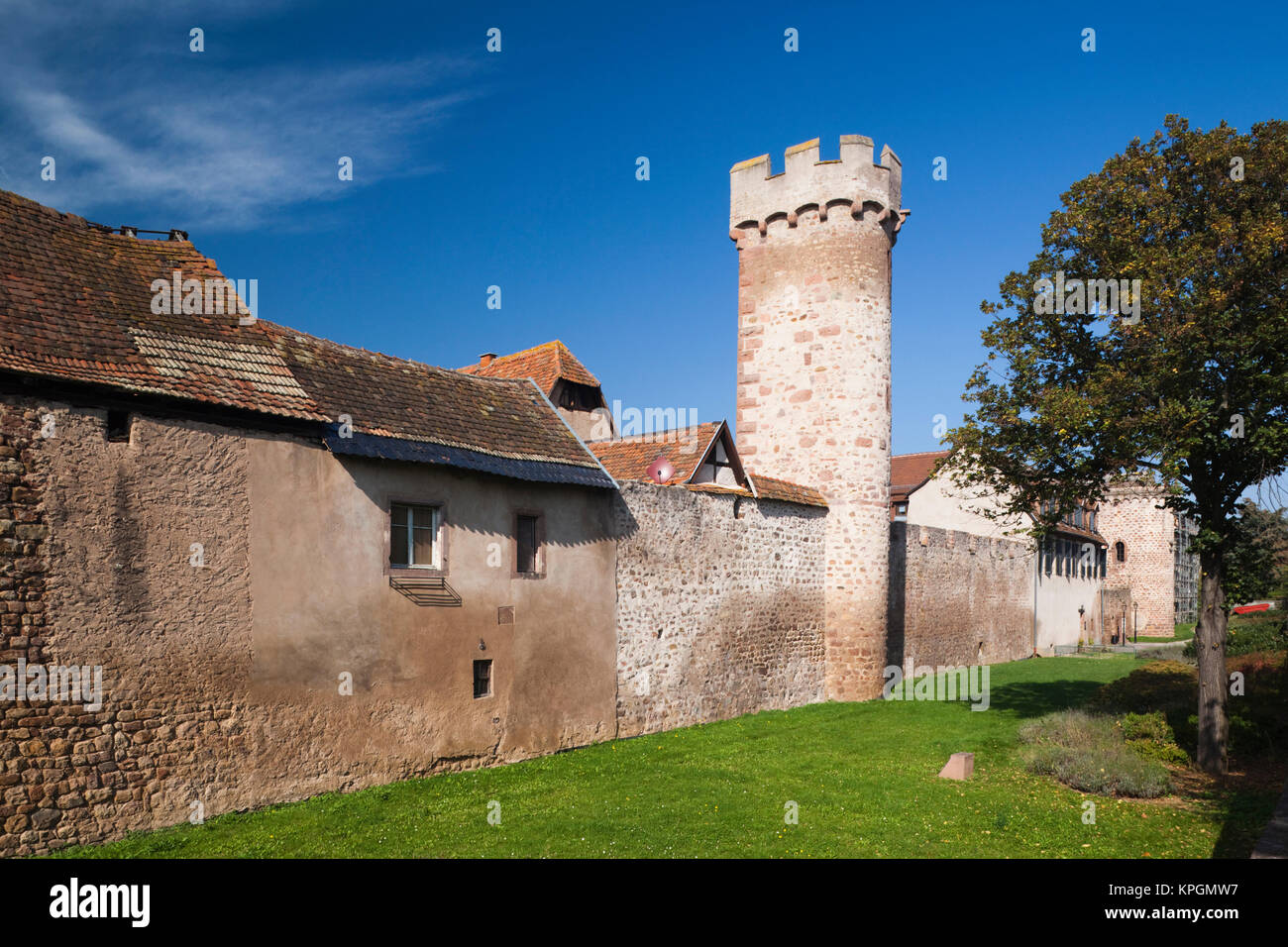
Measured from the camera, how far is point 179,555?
9.24 metres

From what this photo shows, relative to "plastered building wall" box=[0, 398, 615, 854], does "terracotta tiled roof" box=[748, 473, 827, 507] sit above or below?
above

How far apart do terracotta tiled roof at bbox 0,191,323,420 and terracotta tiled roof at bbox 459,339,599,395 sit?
38.5 ft

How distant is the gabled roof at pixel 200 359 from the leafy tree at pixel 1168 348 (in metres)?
6.89

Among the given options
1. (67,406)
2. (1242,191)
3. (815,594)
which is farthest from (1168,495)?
(67,406)

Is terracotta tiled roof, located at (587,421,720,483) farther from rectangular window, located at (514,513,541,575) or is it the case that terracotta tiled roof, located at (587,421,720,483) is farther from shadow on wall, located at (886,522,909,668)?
shadow on wall, located at (886,522,909,668)

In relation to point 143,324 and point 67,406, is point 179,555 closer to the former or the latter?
point 67,406

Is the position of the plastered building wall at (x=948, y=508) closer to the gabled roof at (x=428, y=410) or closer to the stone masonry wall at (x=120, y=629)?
the gabled roof at (x=428, y=410)

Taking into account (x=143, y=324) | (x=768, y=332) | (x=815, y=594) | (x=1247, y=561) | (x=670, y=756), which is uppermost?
(x=768, y=332)

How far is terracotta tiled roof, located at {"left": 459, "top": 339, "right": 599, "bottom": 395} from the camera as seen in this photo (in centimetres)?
2273

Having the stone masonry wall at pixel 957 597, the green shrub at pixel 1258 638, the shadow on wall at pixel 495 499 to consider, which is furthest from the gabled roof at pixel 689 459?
the green shrub at pixel 1258 638

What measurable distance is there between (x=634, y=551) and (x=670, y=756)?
11.3ft

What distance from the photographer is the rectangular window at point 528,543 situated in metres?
13.0

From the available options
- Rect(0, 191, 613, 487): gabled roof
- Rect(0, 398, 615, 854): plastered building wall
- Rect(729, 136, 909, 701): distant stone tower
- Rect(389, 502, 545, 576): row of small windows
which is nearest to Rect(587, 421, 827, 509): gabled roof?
Rect(729, 136, 909, 701): distant stone tower

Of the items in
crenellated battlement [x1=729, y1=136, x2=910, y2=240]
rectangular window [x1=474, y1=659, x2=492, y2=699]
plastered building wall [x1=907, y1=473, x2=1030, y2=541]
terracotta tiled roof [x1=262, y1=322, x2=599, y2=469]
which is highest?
crenellated battlement [x1=729, y1=136, x2=910, y2=240]
